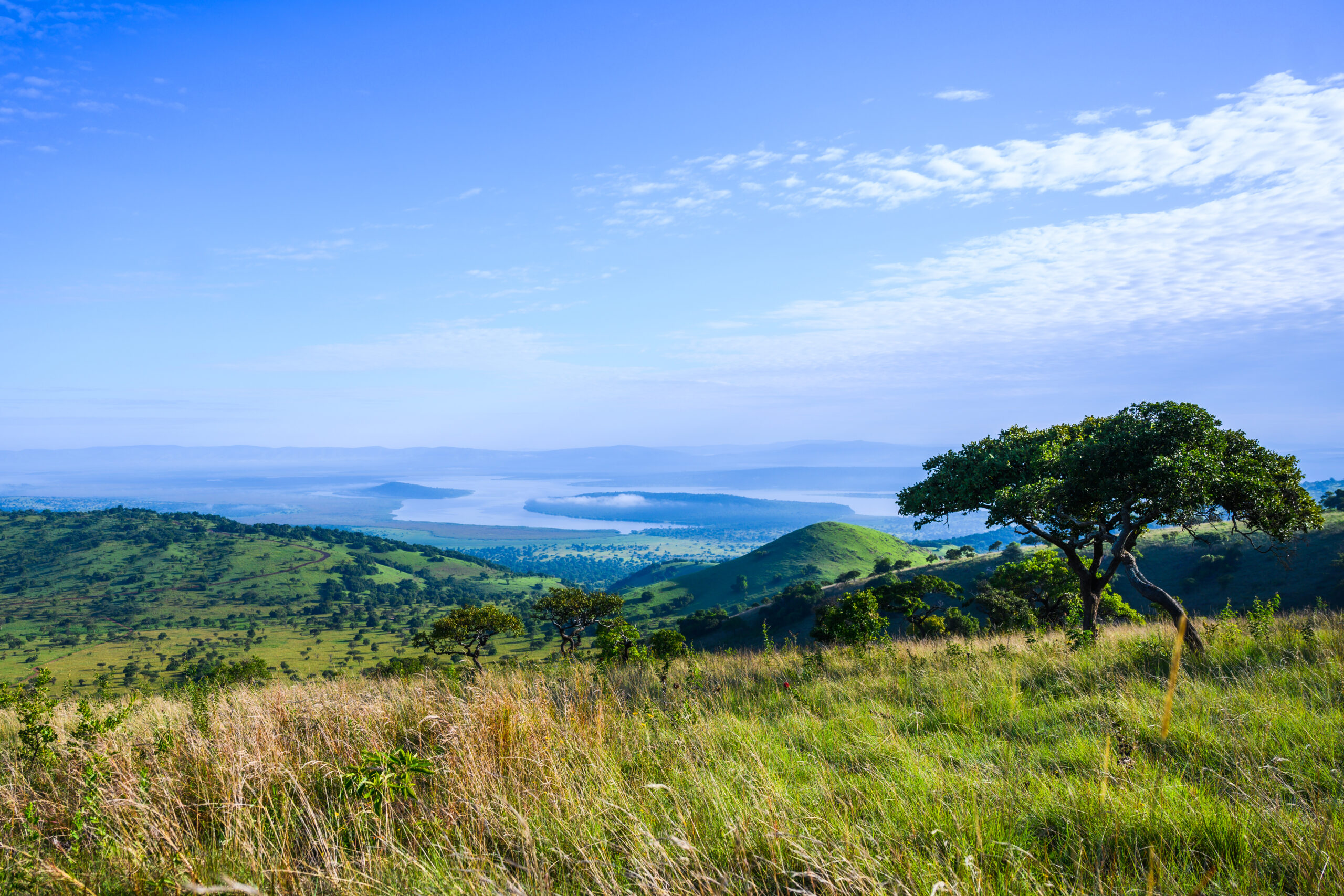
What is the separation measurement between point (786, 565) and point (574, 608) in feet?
369

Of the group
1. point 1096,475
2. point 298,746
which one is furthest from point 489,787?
point 1096,475

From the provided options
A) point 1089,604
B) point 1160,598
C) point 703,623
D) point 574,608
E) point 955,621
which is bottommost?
point 703,623

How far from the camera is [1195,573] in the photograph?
56406 mm

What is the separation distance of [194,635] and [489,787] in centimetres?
19857

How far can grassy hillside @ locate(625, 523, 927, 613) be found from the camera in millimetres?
138625

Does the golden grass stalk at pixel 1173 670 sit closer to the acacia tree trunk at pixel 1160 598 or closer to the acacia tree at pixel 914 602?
the acacia tree trunk at pixel 1160 598

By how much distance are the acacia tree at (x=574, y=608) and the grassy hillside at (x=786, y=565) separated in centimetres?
8514

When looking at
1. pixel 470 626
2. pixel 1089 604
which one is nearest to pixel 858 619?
pixel 1089 604

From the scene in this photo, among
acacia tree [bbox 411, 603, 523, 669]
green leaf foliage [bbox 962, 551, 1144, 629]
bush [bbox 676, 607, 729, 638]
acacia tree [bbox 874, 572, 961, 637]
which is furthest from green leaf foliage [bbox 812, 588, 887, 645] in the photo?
bush [bbox 676, 607, 729, 638]

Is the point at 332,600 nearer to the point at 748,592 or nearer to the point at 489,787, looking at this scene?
the point at 748,592

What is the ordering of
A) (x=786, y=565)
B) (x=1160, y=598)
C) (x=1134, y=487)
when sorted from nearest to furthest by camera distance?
(x=1160, y=598)
(x=1134, y=487)
(x=786, y=565)

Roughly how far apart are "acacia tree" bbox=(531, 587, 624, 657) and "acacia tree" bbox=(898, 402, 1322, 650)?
103 ft

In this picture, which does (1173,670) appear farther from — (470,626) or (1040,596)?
(470,626)

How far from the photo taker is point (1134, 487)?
14516mm
